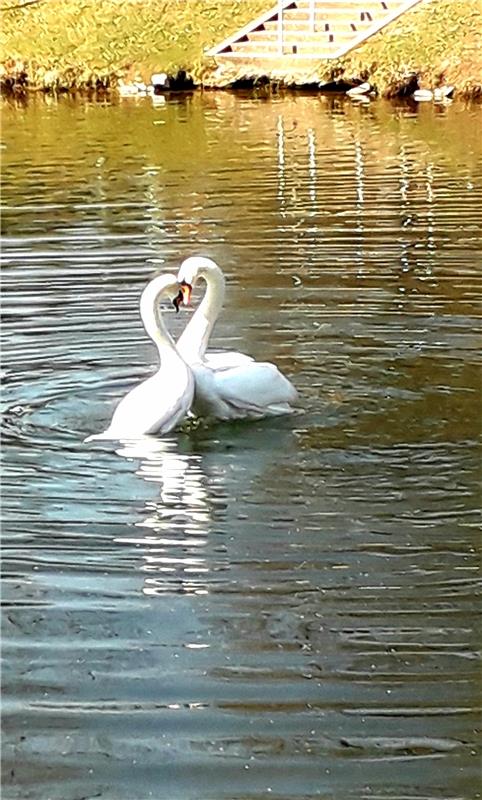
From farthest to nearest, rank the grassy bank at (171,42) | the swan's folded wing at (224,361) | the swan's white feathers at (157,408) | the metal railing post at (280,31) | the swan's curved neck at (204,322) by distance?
1. the metal railing post at (280,31)
2. the grassy bank at (171,42)
3. the swan's curved neck at (204,322)
4. the swan's folded wing at (224,361)
5. the swan's white feathers at (157,408)

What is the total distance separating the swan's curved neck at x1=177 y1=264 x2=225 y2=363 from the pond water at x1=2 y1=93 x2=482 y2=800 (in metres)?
0.52

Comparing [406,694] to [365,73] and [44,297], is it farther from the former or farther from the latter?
[365,73]

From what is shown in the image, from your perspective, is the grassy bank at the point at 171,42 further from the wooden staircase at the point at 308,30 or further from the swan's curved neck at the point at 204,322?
the swan's curved neck at the point at 204,322

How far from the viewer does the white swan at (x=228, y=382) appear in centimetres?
857

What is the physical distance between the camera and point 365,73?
33312 millimetres

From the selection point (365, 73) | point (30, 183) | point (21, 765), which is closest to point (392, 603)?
point (21, 765)

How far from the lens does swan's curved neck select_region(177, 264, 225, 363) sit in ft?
29.5

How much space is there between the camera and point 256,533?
709cm

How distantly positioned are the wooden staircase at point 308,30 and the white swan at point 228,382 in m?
26.4

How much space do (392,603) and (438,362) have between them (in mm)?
3606

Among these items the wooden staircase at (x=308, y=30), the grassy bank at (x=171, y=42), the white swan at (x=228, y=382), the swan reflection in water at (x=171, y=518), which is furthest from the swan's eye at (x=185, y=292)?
the wooden staircase at (x=308, y=30)

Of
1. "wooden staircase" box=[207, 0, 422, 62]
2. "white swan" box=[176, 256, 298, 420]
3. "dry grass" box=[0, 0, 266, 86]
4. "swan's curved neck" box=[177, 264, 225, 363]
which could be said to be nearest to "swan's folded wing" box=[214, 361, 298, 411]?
"white swan" box=[176, 256, 298, 420]

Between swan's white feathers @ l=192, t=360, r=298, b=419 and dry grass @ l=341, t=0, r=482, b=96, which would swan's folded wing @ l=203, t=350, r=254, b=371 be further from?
dry grass @ l=341, t=0, r=482, b=96

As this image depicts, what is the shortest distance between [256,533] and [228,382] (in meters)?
1.65
